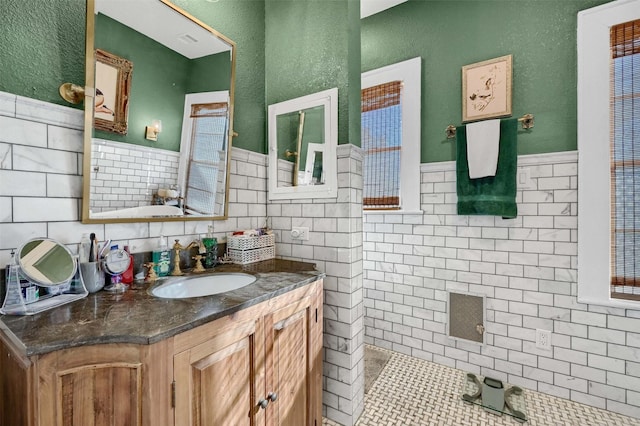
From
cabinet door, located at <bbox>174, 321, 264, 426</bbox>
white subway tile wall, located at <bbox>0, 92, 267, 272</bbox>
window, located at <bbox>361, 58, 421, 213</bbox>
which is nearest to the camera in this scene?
cabinet door, located at <bbox>174, 321, 264, 426</bbox>

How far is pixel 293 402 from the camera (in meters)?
1.35

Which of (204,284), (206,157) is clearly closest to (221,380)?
(204,284)

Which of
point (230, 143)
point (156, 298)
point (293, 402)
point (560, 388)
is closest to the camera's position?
point (156, 298)

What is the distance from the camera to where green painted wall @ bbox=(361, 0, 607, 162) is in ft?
6.32

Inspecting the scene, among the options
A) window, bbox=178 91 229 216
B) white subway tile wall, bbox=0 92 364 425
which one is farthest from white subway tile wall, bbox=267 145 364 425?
window, bbox=178 91 229 216

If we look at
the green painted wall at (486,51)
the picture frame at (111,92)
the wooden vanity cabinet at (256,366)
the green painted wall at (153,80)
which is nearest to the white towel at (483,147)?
the green painted wall at (486,51)

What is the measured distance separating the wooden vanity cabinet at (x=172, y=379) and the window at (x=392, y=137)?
157 centimetres

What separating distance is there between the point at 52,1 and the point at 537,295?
10.3ft

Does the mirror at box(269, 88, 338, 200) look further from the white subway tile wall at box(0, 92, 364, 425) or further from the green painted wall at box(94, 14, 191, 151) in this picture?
the green painted wall at box(94, 14, 191, 151)

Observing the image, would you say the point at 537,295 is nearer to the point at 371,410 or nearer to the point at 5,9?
the point at 371,410

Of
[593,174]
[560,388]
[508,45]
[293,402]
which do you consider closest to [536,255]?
[593,174]

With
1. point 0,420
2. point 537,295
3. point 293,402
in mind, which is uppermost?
point 537,295

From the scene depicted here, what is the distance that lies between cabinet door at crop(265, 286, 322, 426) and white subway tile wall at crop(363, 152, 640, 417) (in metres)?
1.26

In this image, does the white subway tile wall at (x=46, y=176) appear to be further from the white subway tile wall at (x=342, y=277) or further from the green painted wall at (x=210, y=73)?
the white subway tile wall at (x=342, y=277)
